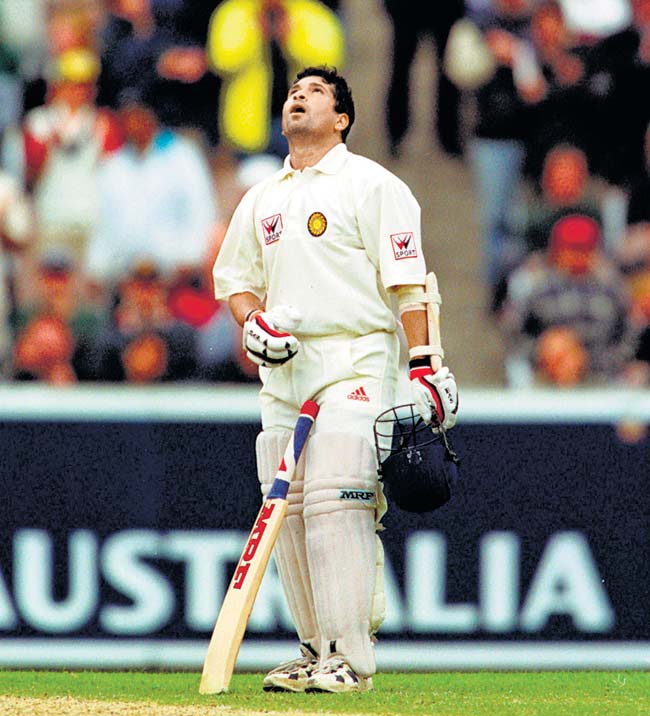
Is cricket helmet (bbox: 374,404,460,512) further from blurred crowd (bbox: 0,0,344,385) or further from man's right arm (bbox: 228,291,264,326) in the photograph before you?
blurred crowd (bbox: 0,0,344,385)

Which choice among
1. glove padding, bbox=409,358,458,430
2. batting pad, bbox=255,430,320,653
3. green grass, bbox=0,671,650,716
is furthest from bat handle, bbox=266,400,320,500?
green grass, bbox=0,671,650,716

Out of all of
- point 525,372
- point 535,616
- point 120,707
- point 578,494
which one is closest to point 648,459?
point 578,494

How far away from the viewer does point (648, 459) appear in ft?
23.5

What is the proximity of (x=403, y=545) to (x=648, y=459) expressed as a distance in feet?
3.80

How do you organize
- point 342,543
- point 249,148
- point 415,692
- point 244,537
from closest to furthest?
point 342,543
point 415,692
point 244,537
point 249,148

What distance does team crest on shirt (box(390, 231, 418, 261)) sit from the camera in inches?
199

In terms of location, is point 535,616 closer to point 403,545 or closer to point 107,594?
point 403,545

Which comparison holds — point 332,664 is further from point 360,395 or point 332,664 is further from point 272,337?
point 272,337

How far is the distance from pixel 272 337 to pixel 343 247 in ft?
1.32

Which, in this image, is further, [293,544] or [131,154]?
[131,154]

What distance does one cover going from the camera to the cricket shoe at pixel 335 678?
16.1 feet

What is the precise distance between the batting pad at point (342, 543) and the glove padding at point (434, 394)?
25 cm

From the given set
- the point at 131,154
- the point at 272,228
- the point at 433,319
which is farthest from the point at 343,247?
the point at 131,154

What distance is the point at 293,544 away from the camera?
5258 millimetres
